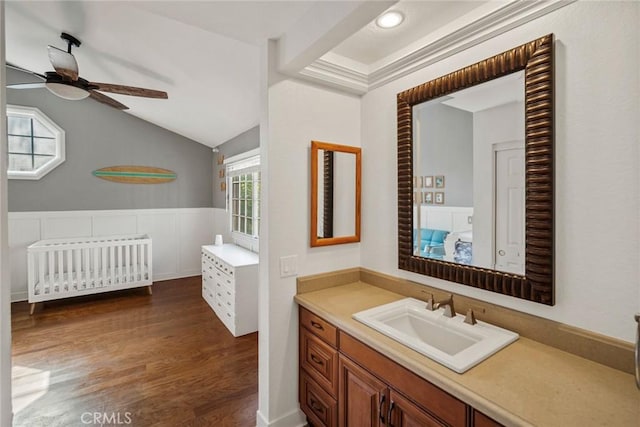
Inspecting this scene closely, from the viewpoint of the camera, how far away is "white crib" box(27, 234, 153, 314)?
3.73 metres

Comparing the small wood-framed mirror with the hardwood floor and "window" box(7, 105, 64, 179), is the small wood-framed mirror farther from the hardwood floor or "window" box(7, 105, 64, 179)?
"window" box(7, 105, 64, 179)

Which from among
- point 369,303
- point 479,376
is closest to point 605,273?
point 479,376

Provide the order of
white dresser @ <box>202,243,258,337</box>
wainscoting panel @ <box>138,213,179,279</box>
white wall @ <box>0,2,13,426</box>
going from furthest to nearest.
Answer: wainscoting panel @ <box>138,213,179,279</box>
white dresser @ <box>202,243,258,337</box>
white wall @ <box>0,2,13,426</box>

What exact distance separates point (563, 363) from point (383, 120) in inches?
62.7

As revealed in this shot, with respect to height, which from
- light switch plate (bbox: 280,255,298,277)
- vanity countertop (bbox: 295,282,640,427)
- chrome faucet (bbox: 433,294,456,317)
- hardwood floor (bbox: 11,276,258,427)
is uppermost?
light switch plate (bbox: 280,255,298,277)

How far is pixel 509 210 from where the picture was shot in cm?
139

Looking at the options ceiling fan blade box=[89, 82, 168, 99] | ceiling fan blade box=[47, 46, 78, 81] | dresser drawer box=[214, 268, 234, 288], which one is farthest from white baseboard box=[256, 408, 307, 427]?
ceiling fan blade box=[47, 46, 78, 81]

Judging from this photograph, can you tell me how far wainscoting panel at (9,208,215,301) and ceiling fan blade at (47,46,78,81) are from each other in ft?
9.67

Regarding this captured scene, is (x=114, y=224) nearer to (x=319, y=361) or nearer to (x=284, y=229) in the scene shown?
(x=284, y=229)

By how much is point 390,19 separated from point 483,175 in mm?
958

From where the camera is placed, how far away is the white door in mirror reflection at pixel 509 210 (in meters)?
1.34

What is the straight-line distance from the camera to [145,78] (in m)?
3.32

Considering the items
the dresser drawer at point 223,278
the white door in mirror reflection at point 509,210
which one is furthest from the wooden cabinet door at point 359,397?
the dresser drawer at point 223,278

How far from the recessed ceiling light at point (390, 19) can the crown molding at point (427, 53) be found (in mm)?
214
